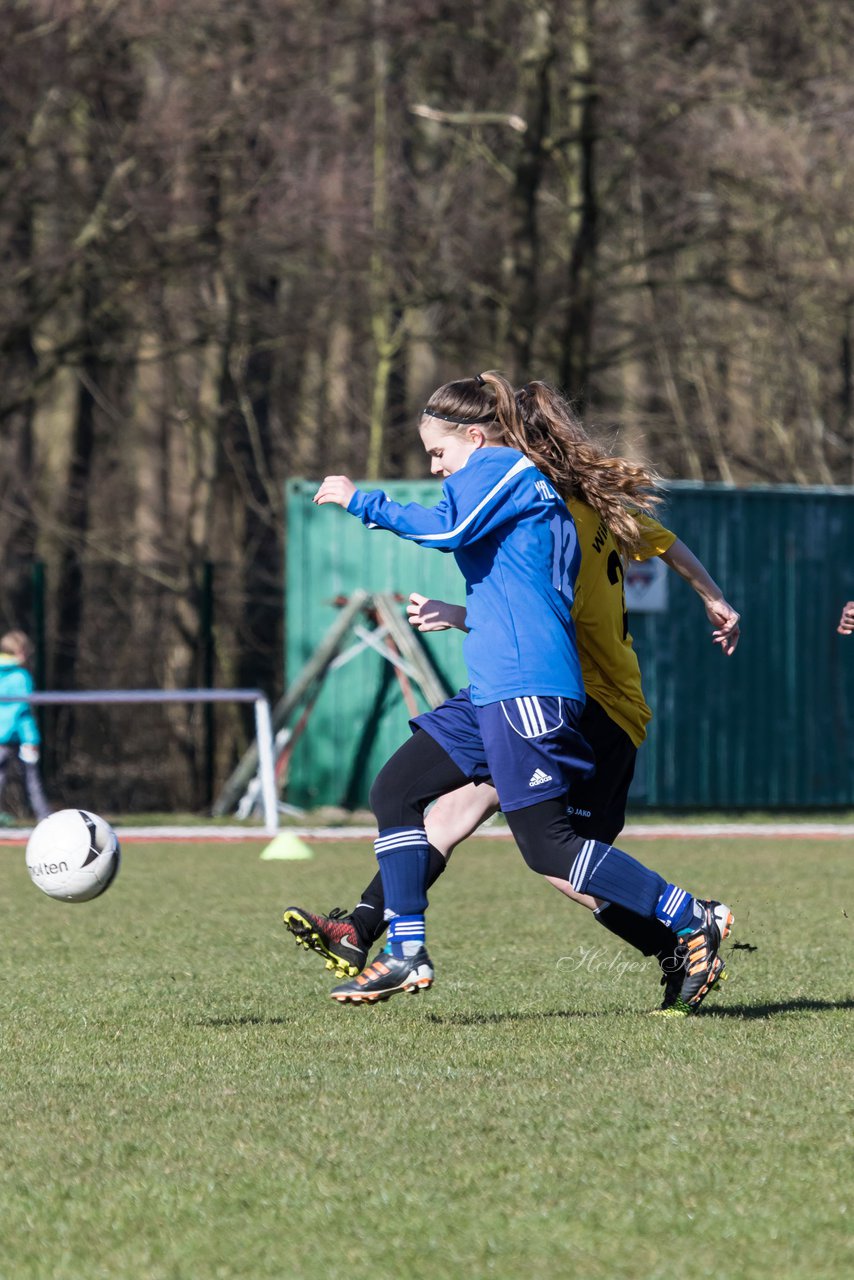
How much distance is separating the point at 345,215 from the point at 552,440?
51.2 ft

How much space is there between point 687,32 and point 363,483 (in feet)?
22.9

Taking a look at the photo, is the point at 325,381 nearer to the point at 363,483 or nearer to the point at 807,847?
the point at 363,483

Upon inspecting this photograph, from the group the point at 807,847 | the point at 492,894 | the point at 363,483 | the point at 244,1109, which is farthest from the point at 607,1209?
the point at 363,483

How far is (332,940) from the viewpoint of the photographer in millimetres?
6648

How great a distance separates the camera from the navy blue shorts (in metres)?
6.15

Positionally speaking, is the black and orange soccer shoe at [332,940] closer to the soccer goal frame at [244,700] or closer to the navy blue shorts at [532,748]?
the navy blue shorts at [532,748]

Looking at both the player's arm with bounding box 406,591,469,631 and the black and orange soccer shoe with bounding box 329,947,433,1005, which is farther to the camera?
the player's arm with bounding box 406,591,469,631

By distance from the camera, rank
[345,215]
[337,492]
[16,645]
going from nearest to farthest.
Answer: [337,492], [16,645], [345,215]

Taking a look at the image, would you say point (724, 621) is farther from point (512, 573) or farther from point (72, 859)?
point (72, 859)

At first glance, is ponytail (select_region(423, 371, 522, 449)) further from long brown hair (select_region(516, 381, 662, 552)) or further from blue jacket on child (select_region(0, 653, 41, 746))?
blue jacket on child (select_region(0, 653, 41, 746))

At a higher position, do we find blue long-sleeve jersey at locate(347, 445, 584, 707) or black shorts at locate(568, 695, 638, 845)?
blue long-sleeve jersey at locate(347, 445, 584, 707)

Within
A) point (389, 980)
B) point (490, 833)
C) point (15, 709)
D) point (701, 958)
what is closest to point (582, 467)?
point (701, 958)

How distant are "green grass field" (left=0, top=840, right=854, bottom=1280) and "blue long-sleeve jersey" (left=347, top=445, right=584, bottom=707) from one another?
1.13 meters

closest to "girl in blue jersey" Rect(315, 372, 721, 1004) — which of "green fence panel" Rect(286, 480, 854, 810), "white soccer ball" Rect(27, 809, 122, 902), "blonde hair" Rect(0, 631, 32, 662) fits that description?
"white soccer ball" Rect(27, 809, 122, 902)
